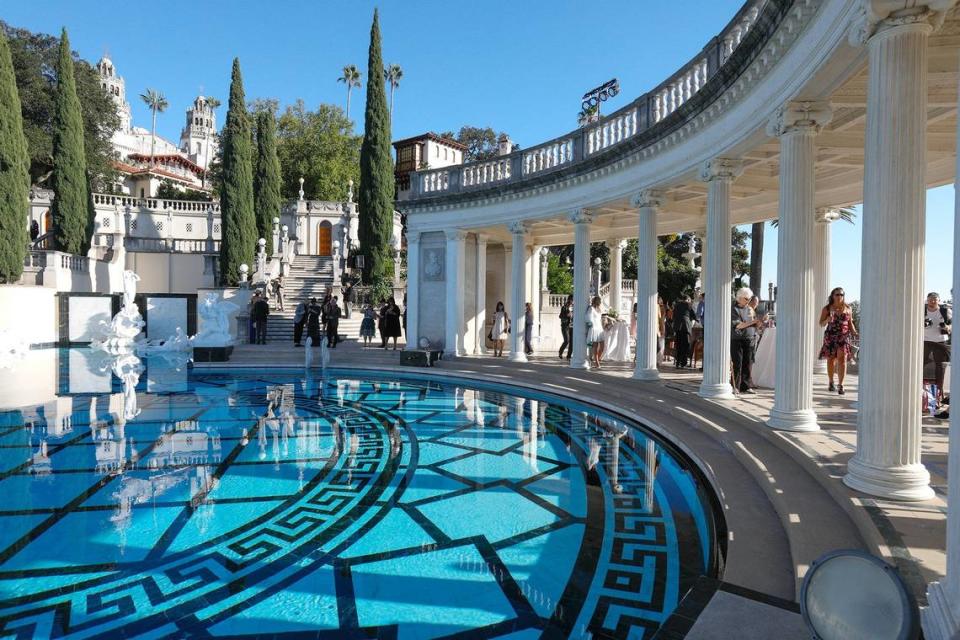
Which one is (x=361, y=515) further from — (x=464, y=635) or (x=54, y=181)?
(x=54, y=181)

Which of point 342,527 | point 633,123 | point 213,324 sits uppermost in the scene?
point 633,123

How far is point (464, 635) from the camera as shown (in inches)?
132

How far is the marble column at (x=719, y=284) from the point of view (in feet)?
29.9

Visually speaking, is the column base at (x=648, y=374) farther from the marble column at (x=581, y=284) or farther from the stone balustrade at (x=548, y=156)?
the stone balustrade at (x=548, y=156)

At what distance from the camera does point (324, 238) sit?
4800cm

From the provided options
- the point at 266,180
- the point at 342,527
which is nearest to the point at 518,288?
the point at 342,527

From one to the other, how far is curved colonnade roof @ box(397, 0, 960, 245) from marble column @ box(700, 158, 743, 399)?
0.33 metres

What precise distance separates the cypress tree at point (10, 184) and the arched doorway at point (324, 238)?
81.5ft

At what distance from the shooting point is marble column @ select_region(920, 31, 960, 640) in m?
2.63

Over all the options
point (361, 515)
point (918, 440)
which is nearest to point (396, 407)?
point (361, 515)

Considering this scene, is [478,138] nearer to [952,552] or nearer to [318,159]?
[318,159]

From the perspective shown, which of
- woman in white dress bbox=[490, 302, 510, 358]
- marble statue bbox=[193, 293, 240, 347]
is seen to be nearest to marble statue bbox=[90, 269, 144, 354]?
marble statue bbox=[193, 293, 240, 347]

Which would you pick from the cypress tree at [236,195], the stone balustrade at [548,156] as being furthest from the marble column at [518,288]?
the cypress tree at [236,195]

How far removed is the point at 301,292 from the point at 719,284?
1013 inches
